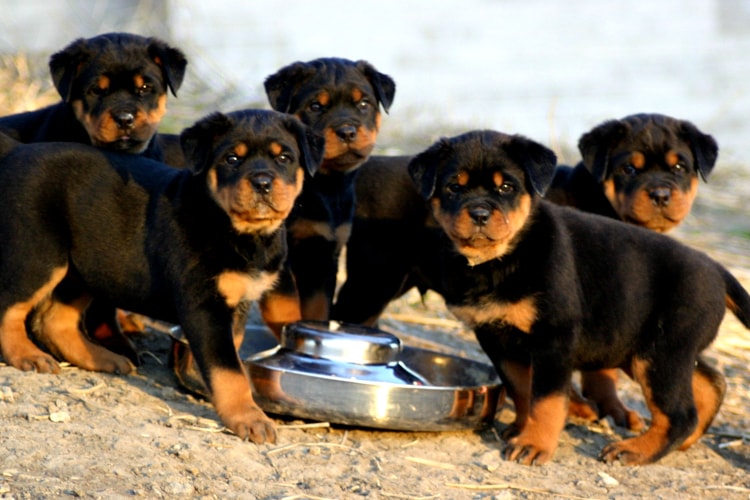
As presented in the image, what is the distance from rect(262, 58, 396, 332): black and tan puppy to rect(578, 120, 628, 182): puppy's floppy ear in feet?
3.32

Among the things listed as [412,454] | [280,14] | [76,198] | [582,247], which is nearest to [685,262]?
[582,247]

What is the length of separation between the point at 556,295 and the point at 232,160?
52.8 inches

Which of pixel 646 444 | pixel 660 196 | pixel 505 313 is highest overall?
pixel 660 196

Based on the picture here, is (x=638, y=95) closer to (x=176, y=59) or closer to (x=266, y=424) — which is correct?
(x=176, y=59)

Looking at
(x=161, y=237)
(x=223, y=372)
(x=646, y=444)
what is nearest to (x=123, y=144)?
(x=161, y=237)

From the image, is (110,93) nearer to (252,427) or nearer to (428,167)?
(428,167)

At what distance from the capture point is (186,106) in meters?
9.18

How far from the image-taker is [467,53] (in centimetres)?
1502

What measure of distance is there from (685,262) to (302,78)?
201 centimetres

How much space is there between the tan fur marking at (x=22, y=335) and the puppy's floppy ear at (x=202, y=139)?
2.49 feet

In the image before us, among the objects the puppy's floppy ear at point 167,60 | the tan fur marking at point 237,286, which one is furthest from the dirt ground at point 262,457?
the puppy's floppy ear at point 167,60

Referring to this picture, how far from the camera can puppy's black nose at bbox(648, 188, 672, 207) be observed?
5.42 metres

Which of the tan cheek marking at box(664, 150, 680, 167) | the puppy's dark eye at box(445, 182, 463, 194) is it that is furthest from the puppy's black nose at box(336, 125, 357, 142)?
the tan cheek marking at box(664, 150, 680, 167)

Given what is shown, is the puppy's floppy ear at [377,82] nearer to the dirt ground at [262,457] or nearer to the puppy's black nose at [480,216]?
the puppy's black nose at [480,216]
